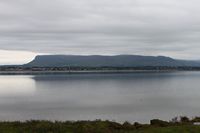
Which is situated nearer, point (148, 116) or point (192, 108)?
point (148, 116)

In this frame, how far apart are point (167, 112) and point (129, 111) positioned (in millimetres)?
5951

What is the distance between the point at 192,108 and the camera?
60781 millimetres

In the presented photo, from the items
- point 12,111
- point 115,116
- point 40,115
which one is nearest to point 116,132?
point 115,116

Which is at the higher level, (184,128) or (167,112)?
(184,128)

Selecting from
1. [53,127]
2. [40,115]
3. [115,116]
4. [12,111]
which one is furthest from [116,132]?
[12,111]

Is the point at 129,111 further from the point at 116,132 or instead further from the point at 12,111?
the point at 116,132

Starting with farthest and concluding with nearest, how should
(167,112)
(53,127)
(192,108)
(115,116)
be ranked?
(192,108)
(167,112)
(115,116)
(53,127)

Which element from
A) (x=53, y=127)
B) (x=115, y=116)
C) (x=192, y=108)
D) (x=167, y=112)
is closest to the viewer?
(x=53, y=127)

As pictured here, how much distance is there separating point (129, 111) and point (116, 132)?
1372 inches

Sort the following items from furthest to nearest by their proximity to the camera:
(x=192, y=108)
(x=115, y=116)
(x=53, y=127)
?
1. (x=192, y=108)
2. (x=115, y=116)
3. (x=53, y=127)

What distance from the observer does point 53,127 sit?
22000 mm

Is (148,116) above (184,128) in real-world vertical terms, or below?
below

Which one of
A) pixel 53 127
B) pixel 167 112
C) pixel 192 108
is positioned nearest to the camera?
pixel 53 127

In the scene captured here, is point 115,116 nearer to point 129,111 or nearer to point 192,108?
point 129,111
